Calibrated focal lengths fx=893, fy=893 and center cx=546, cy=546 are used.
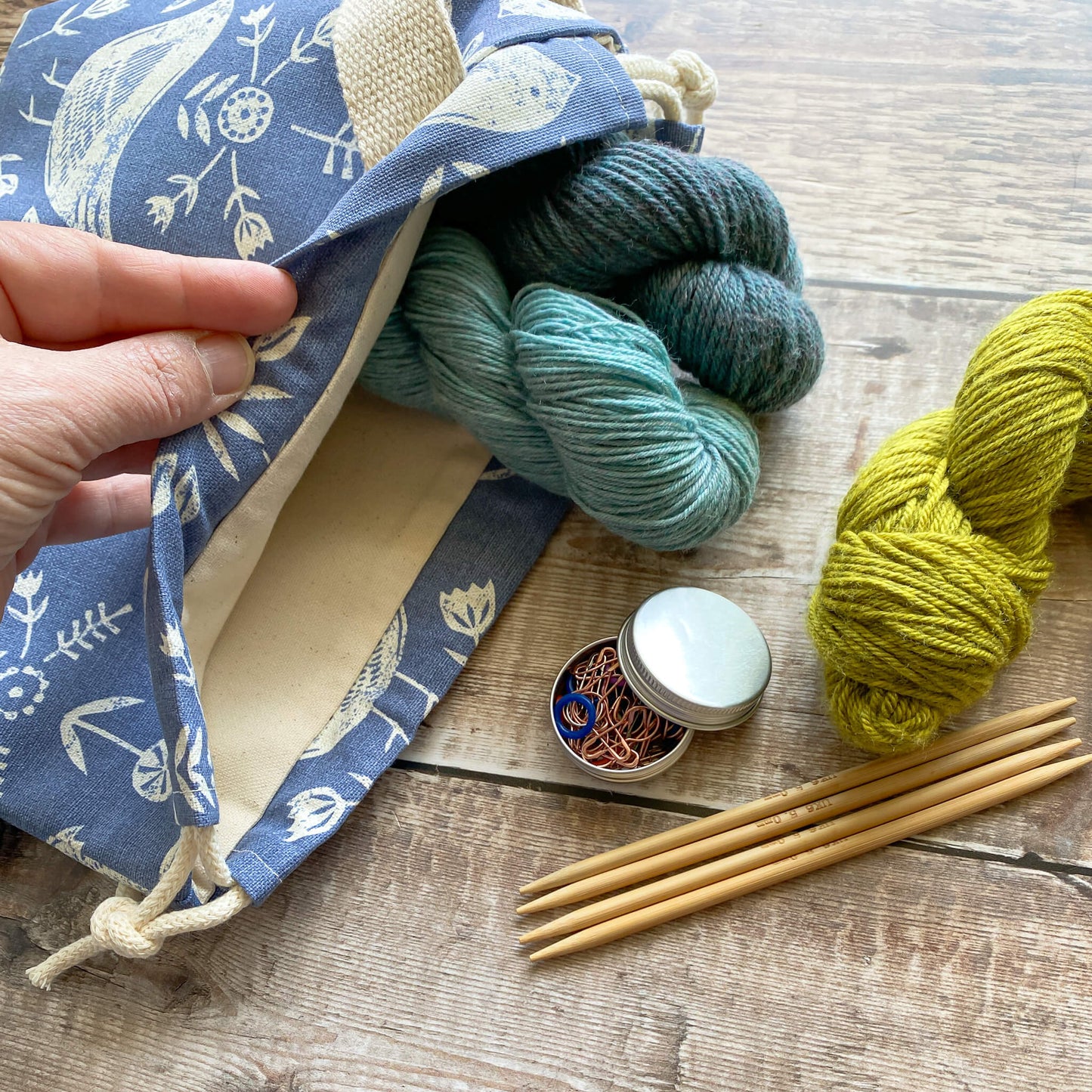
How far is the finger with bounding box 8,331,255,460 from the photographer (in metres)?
0.59

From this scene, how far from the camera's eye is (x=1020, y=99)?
0.97m

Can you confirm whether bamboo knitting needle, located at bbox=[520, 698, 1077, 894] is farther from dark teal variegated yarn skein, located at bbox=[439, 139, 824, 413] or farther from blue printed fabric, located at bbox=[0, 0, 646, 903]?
dark teal variegated yarn skein, located at bbox=[439, 139, 824, 413]

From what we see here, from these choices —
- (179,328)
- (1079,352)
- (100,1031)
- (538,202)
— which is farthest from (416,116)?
(100,1031)

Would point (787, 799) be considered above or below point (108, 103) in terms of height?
below

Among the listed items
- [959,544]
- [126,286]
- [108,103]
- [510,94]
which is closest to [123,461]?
[126,286]

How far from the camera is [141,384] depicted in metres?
0.62

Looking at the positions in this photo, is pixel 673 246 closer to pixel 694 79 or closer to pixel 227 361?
pixel 694 79

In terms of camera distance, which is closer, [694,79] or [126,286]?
[126,286]

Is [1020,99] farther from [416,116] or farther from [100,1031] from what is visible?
[100,1031]

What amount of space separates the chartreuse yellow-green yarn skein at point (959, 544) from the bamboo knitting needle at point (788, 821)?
4 centimetres

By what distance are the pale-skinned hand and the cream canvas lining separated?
85 millimetres

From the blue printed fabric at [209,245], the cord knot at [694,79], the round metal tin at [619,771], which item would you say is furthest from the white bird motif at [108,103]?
the round metal tin at [619,771]

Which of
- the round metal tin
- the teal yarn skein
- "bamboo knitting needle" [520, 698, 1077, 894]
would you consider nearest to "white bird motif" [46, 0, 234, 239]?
the teal yarn skein

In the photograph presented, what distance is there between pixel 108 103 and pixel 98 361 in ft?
0.95
